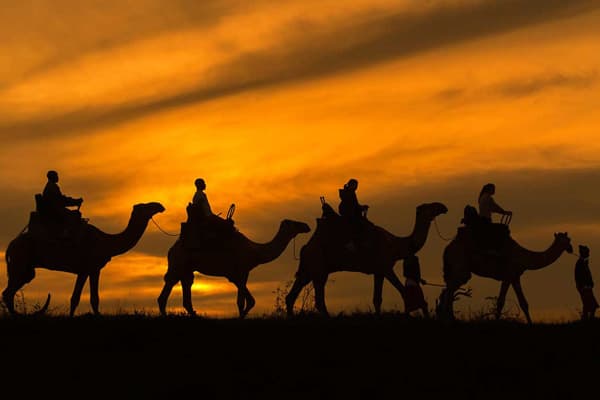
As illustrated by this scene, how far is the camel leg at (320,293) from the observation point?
32.7 metres

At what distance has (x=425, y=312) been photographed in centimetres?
3212

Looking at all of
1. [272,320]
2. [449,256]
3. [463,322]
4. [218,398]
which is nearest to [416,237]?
[449,256]

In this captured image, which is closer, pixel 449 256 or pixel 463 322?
pixel 463 322

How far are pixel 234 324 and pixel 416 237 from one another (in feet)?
24.3

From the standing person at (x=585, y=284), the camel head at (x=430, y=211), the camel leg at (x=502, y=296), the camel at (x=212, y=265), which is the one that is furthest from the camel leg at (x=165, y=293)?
the standing person at (x=585, y=284)

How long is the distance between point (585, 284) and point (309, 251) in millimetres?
7171

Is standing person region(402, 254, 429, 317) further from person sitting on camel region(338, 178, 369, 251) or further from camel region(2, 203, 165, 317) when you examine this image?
camel region(2, 203, 165, 317)

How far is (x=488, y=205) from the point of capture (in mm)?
32969

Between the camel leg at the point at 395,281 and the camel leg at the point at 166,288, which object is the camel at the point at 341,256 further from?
the camel leg at the point at 166,288

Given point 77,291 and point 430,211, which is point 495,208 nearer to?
point 430,211

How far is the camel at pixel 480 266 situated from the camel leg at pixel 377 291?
57.9 inches

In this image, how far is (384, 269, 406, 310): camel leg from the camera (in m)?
32.5

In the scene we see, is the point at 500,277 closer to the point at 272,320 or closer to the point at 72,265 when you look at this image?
the point at 272,320

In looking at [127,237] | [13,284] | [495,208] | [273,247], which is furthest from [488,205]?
[13,284]
